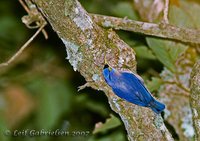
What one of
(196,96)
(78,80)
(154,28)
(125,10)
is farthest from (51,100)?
(196,96)

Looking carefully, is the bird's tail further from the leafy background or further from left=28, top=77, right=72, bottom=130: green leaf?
left=28, top=77, right=72, bottom=130: green leaf

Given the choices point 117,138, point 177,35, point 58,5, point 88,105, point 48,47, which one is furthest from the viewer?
point 48,47

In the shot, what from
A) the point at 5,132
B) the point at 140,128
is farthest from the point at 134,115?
the point at 5,132

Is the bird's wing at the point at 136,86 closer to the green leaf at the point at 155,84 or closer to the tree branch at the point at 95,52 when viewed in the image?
the tree branch at the point at 95,52

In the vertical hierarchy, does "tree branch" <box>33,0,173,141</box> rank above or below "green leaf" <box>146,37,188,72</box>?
below

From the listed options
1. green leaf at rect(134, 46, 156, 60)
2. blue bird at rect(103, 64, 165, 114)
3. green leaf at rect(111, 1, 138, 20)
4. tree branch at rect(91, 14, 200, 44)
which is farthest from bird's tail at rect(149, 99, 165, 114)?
green leaf at rect(111, 1, 138, 20)

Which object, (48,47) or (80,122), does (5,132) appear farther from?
(48,47)
